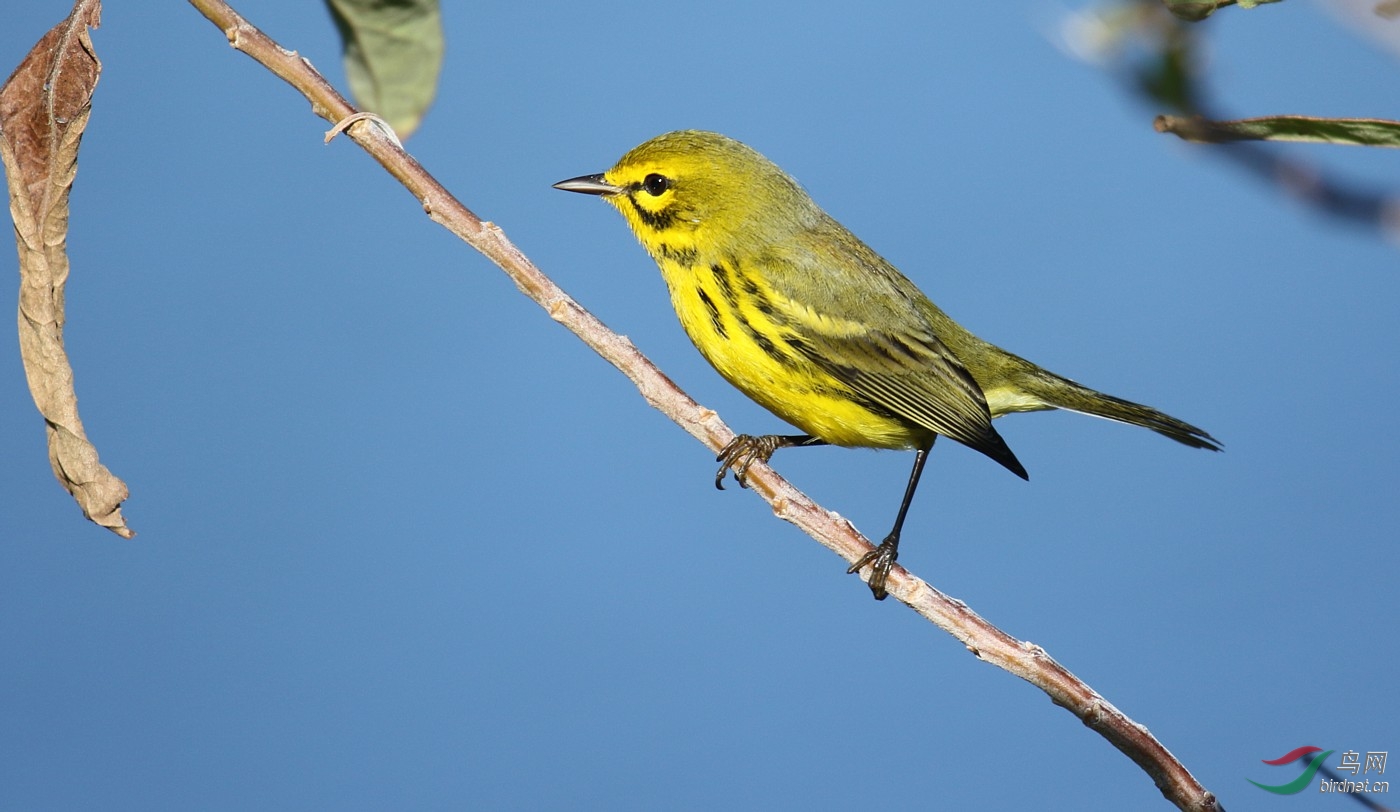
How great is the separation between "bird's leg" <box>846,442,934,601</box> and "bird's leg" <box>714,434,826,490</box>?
5.7 inches

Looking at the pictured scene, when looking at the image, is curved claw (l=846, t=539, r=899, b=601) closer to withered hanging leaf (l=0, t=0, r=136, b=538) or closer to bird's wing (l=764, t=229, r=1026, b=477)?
bird's wing (l=764, t=229, r=1026, b=477)

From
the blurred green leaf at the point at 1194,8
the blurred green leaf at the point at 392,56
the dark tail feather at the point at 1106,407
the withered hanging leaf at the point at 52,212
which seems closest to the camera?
the blurred green leaf at the point at 1194,8

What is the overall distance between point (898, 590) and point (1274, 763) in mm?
386

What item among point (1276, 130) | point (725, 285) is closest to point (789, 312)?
point (725, 285)

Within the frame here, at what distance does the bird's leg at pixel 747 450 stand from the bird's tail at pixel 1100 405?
389mm

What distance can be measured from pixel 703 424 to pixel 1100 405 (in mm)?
868

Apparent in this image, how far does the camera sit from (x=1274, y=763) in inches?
43.3

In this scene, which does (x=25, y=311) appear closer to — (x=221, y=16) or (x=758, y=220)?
(x=221, y=16)

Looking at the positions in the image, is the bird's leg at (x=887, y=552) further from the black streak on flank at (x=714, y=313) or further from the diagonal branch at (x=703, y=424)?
the black streak on flank at (x=714, y=313)

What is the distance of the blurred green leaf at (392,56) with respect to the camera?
121 cm

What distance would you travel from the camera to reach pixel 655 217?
1.66 m

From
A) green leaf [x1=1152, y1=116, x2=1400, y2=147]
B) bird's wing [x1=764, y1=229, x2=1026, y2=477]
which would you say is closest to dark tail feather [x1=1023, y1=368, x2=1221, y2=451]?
bird's wing [x1=764, y1=229, x2=1026, y2=477]

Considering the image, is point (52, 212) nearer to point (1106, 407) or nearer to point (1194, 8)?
point (1194, 8)

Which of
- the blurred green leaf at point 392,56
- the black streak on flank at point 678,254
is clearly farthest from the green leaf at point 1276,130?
the black streak on flank at point 678,254
